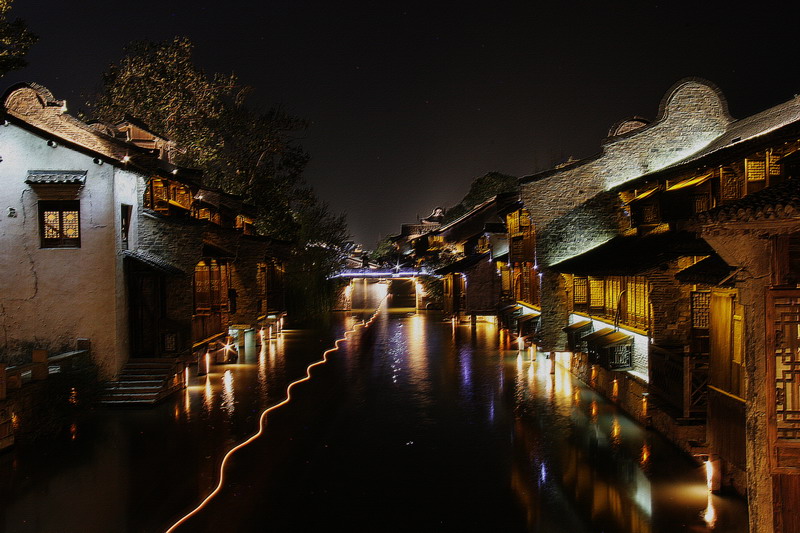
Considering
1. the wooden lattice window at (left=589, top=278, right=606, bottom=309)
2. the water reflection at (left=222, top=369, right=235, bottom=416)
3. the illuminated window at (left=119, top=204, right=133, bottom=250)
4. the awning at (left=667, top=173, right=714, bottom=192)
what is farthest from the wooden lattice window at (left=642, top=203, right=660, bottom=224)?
the illuminated window at (left=119, top=204, right=133, bottom=250)

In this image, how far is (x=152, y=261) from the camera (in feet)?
64.6

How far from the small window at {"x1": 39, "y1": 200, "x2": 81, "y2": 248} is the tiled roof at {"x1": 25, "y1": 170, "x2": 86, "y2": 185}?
642 millimetres

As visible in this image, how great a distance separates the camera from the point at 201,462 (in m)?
12.7

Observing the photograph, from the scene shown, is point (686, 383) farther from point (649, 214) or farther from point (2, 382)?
point (2, 382)

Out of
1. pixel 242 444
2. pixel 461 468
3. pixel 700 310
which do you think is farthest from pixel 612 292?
pixel 242 444

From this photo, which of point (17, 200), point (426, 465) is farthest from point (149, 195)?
point (426, 465)

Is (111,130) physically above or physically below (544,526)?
above

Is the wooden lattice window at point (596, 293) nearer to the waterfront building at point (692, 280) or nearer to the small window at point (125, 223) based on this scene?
the waterfront building at point (692, 280)

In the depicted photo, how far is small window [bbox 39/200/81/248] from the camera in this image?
1853 cm

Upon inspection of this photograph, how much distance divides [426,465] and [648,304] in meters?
6.81

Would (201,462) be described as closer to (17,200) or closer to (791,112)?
(17,200)

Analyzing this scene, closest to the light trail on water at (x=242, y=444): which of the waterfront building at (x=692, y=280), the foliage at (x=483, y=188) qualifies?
the waterfront building at (x=692, y=280)

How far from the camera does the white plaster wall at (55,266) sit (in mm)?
18219

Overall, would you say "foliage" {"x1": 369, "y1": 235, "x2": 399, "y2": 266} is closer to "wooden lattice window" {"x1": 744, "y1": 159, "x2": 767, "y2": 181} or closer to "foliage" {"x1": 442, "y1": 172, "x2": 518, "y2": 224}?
"foliage" {"x1": 442, "y1": 172, "x2": 518, "y2": 224}
